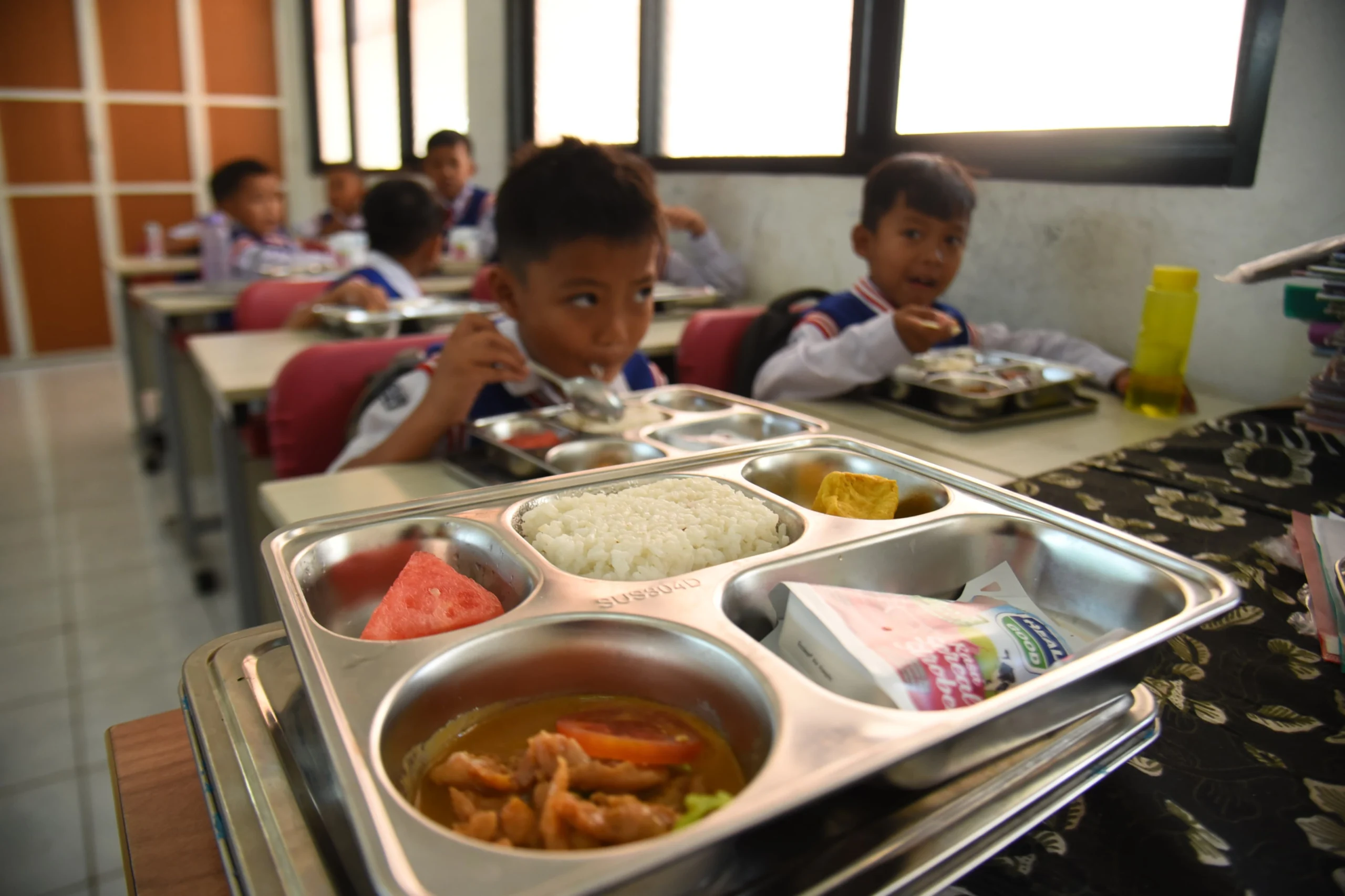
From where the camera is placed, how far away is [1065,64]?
1.94 metres

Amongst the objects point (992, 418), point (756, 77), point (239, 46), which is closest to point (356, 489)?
point (992, 418)

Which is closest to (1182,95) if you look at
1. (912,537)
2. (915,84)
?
(915,84)

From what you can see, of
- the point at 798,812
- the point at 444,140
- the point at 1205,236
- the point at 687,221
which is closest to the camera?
the point at 798,812

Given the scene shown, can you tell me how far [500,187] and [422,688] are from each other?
3.55ft

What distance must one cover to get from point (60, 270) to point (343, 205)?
2.16 meters

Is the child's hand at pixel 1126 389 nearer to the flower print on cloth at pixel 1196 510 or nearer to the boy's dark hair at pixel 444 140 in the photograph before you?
the flower print on cloth at pixel 1196 510

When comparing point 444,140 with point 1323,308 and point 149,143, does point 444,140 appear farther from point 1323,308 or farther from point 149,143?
point 1323,308

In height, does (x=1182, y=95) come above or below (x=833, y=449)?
above

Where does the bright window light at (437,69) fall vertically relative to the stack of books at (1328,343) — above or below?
above

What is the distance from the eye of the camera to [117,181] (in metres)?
5.64

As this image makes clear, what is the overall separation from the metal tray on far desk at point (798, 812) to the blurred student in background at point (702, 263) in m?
2.35

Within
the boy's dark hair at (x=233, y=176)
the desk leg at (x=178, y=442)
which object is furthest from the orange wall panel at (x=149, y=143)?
the desk leg at (x=178, y=442)

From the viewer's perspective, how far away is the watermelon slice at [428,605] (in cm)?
55

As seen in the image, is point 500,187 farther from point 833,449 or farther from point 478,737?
point 478,737
